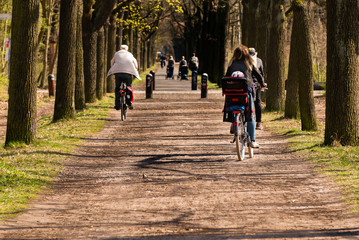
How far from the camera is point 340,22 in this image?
12156mm

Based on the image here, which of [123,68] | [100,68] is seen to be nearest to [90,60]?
[100,68]

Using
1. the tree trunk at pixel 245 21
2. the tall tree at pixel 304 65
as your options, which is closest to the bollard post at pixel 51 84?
the tree trunk at pixel 245 21

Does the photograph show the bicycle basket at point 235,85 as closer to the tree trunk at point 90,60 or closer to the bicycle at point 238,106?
the bicycle at point 238,106

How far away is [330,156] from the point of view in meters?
11.3

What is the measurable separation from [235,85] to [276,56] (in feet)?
31.4

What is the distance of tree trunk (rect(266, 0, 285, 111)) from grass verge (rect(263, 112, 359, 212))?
3937mm

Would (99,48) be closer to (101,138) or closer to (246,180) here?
(101,138)

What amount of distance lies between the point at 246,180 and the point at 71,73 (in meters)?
8.65

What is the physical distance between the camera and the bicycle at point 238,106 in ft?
36.1

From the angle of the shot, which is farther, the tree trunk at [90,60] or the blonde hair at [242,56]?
the tree trunk at [90,60]

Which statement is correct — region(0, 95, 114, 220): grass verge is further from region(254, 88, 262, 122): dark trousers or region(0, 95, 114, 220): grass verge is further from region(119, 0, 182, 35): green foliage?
region(119, 0, 182, 35): green foliage

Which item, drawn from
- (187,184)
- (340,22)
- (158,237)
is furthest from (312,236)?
(340,22)

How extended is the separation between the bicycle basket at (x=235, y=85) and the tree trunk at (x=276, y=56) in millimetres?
9518

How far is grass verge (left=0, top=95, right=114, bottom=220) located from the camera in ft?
26.7
